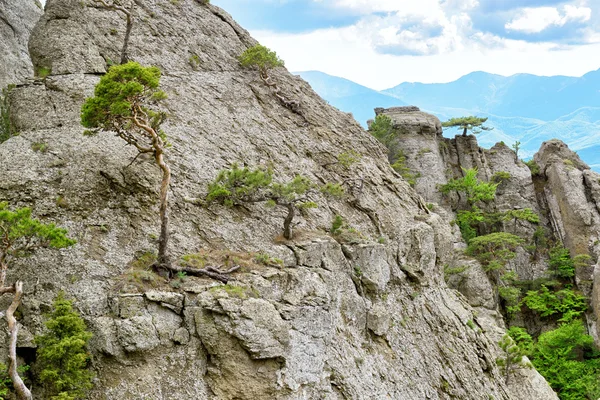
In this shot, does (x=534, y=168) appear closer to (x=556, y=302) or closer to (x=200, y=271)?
Result: (x=556, y=302)

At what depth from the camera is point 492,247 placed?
5238 centimetres

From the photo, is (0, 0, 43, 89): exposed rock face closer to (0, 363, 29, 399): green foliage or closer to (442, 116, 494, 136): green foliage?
(0, 363, 29, 399): green foliage

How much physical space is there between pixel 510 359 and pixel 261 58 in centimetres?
2654

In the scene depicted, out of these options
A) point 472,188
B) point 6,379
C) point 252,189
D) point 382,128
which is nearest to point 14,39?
point 252,189

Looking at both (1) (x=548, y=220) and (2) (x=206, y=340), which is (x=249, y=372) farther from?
(1) (x=548, y=220)

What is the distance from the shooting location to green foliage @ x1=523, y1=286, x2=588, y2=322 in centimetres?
4972

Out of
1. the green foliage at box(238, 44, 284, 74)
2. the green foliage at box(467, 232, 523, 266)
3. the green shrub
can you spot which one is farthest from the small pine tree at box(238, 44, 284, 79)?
the green foliage at box(467, 232, 523, 266)

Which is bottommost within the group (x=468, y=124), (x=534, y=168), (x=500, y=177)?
(x=500, y=177)

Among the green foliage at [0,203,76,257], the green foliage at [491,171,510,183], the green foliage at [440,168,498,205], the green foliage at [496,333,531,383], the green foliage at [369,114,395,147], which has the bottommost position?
the green foliage at [496,333,531,383]

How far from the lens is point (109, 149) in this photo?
76.8 feet

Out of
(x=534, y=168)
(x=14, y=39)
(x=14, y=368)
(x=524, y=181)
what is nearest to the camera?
(x=14, y=368)

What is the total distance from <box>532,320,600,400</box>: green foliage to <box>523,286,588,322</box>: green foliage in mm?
3075

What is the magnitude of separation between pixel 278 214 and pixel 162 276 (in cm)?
843

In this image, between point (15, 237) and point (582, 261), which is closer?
point (15, 237)
